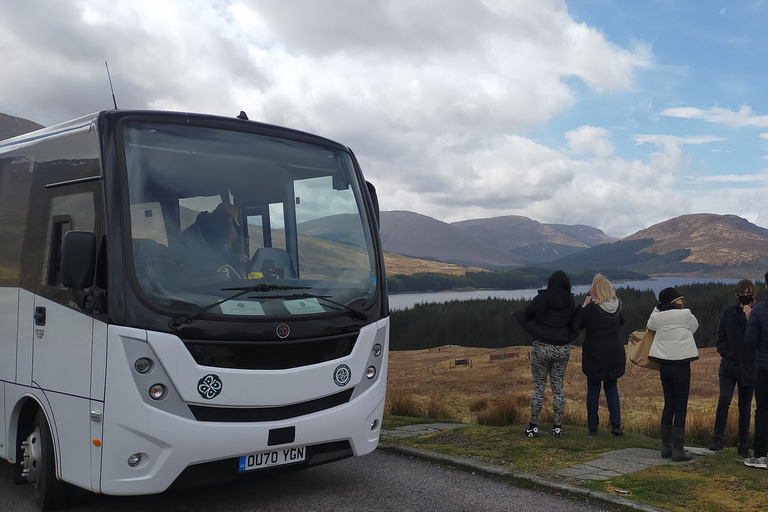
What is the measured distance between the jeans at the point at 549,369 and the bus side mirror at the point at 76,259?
5278mm

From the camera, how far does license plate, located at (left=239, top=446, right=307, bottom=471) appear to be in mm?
4961

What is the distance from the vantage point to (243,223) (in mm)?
5512

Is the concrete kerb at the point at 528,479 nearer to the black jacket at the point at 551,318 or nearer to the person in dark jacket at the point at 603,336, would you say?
the black jacket at the point at 551,318

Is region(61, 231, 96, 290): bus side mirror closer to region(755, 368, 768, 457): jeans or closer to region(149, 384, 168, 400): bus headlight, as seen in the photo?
region(149, 384, 168, 400): bus headlight

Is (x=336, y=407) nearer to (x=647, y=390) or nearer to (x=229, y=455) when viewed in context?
(x=229, y=455)

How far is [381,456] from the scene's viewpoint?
7395mm

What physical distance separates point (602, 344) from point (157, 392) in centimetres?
547

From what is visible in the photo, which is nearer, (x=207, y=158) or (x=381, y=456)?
(x=207, y=158)

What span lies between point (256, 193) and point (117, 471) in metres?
2.43

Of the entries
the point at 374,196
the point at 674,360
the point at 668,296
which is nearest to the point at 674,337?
the point at 674,360

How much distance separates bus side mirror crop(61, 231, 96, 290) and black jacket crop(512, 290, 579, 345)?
4.94 m

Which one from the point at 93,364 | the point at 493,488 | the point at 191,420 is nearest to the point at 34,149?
the point at 93,364

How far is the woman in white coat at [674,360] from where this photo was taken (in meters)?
6.88

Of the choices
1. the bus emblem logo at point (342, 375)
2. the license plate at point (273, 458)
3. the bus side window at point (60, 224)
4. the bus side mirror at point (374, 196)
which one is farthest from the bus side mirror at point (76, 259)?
the bus side mirror at point (374, 196)
